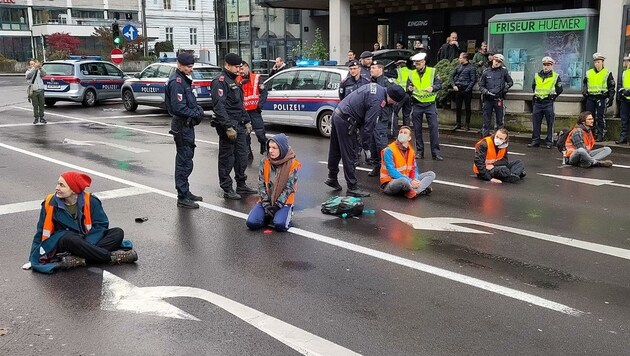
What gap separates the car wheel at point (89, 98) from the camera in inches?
932

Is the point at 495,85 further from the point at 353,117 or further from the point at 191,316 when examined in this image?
the point at 191,316

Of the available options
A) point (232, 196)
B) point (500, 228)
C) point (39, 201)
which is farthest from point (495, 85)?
point (39, 201)

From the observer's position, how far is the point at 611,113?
579 inches

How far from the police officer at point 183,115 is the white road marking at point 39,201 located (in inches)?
44.0

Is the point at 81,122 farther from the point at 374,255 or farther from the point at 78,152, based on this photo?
the point at 374,255

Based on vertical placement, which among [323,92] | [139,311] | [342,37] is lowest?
[139,311]

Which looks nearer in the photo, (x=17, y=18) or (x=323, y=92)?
(x=323, y=92)

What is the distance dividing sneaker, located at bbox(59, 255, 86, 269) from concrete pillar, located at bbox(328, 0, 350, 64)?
63.1 ft

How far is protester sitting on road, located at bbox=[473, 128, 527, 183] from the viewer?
9.93 metres

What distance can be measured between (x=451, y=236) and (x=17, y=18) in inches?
2935

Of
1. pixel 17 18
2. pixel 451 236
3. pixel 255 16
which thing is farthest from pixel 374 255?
pixel 17 18

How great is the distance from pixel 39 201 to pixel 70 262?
3.20 metres

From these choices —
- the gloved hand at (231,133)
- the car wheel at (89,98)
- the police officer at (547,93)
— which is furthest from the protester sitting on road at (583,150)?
the car wheel at (89,98)

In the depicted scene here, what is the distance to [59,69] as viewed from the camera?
23531 millimetres
